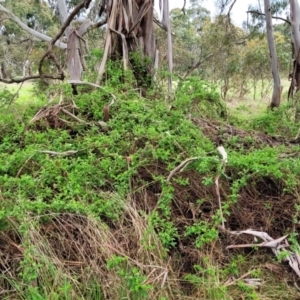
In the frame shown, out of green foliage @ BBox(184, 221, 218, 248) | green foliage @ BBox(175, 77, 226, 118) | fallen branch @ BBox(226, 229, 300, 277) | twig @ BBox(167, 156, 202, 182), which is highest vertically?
green foliage @ BBox(175, 77, 226, 118)

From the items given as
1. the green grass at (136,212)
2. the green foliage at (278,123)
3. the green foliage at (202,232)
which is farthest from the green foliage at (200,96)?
the green foliage at (202,232)

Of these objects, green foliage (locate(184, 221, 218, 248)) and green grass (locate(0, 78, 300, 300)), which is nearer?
green grass (locate(0, 78, 300, 300))

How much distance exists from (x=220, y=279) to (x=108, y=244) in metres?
0.55

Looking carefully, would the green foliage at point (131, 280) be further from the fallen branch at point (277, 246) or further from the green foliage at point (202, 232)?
the fallen branch at point (277, 246)

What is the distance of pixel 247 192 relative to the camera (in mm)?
2150

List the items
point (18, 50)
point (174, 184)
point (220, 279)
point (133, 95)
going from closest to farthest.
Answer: point (220, 279) → point (174, 184) → point (133, 95) → point (18, 50)

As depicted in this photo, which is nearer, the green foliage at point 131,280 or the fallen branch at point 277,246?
the green foliage at point 131,280

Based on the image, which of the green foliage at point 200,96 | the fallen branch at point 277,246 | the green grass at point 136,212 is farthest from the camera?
the green foliage at point 200,96

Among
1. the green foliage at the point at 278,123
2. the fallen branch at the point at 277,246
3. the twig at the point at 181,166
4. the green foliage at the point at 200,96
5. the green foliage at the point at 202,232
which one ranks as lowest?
the fallen branch at the point at 277,246

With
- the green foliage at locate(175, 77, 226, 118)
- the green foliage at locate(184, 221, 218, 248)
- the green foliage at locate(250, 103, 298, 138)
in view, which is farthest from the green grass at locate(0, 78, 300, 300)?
the green foliage at locate(250, 103, 298, 138)

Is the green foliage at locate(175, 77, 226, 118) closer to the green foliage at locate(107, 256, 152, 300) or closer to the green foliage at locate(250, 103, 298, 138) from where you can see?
the green foliage at locate(250, 103, 298, 138)

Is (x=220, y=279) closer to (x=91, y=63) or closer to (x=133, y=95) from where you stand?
(x=133, y=95)

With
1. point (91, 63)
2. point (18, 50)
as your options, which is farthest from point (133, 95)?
point (18, 50)

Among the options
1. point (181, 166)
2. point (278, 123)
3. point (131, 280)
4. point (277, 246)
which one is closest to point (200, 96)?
point (278, 123)
